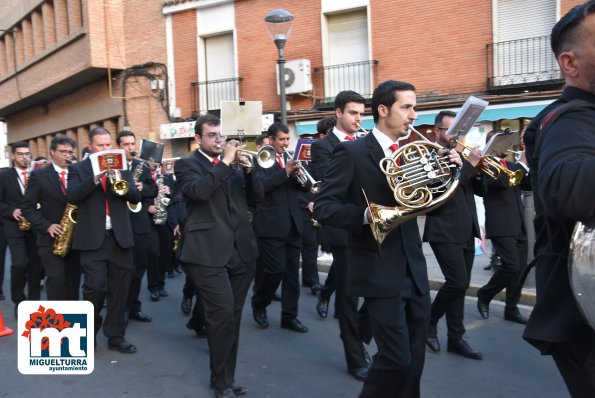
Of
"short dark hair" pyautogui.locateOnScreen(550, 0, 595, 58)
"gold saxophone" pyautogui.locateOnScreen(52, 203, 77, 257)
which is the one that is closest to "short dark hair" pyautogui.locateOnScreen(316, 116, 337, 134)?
"gold saxophone" pyautogui.locateOnScreen(52, 203, 77, 257)

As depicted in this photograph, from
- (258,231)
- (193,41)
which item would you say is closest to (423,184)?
(258,231)

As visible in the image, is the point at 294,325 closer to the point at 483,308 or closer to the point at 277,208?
the point at 277,208

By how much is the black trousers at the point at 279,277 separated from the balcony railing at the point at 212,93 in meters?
12.1

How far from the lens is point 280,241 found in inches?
252

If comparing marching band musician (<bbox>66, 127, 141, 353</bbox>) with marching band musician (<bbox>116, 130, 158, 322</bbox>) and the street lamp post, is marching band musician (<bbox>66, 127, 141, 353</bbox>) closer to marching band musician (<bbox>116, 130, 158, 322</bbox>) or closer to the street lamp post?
marching band musician (<bbox>116, 130, 158, 322</bbox>)

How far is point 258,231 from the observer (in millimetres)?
6430

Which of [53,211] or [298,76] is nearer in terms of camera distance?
[53,211]

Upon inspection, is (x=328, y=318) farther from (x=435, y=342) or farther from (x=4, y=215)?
(x=4, y=215)

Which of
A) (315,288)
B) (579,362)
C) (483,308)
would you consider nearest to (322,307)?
(315,288)

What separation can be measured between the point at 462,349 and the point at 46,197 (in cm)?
424

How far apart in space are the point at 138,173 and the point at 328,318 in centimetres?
260

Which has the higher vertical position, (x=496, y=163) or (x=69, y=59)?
(x=69, y=59)

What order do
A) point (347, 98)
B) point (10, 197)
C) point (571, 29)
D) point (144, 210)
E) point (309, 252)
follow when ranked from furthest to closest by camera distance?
point (309, 252)
point (10, 197)
point (144, 210)
point (347, 98)
point (571, 29)

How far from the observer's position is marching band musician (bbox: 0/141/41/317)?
292 inches
